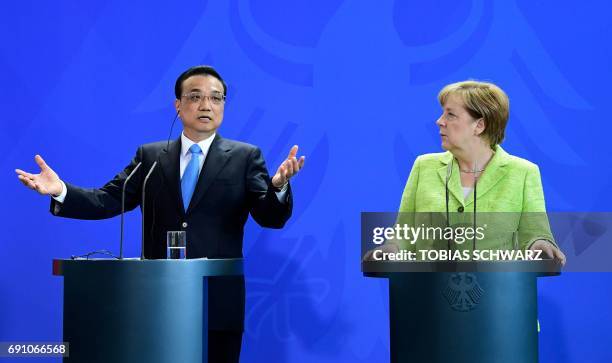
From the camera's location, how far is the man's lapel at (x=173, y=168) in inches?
151

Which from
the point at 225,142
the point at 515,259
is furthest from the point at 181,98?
the point at 515,259

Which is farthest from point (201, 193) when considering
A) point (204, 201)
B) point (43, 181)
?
point (43, 181)

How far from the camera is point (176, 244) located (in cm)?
349

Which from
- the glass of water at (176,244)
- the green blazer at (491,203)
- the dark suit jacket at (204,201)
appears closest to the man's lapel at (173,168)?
the dark suit jacket at (204,201)

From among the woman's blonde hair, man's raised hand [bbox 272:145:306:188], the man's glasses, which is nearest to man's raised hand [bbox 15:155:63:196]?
the man's glasses

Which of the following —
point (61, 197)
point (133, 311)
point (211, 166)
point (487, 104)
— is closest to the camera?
point (133, 311)

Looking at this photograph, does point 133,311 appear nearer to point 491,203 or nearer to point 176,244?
point 176,244

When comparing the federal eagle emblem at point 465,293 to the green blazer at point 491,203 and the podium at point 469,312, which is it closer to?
the podium at point 469,312

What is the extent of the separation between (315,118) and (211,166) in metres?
1.01

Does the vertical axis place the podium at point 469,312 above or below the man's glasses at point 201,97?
below

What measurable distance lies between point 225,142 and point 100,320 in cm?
115

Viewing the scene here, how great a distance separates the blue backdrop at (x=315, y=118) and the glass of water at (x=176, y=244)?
1259 mm

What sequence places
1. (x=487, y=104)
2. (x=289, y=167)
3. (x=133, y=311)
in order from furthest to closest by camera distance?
(x=487, y=104), (x=289, y=167), (x=133, y=311)

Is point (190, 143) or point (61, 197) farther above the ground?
point (190, 143)
